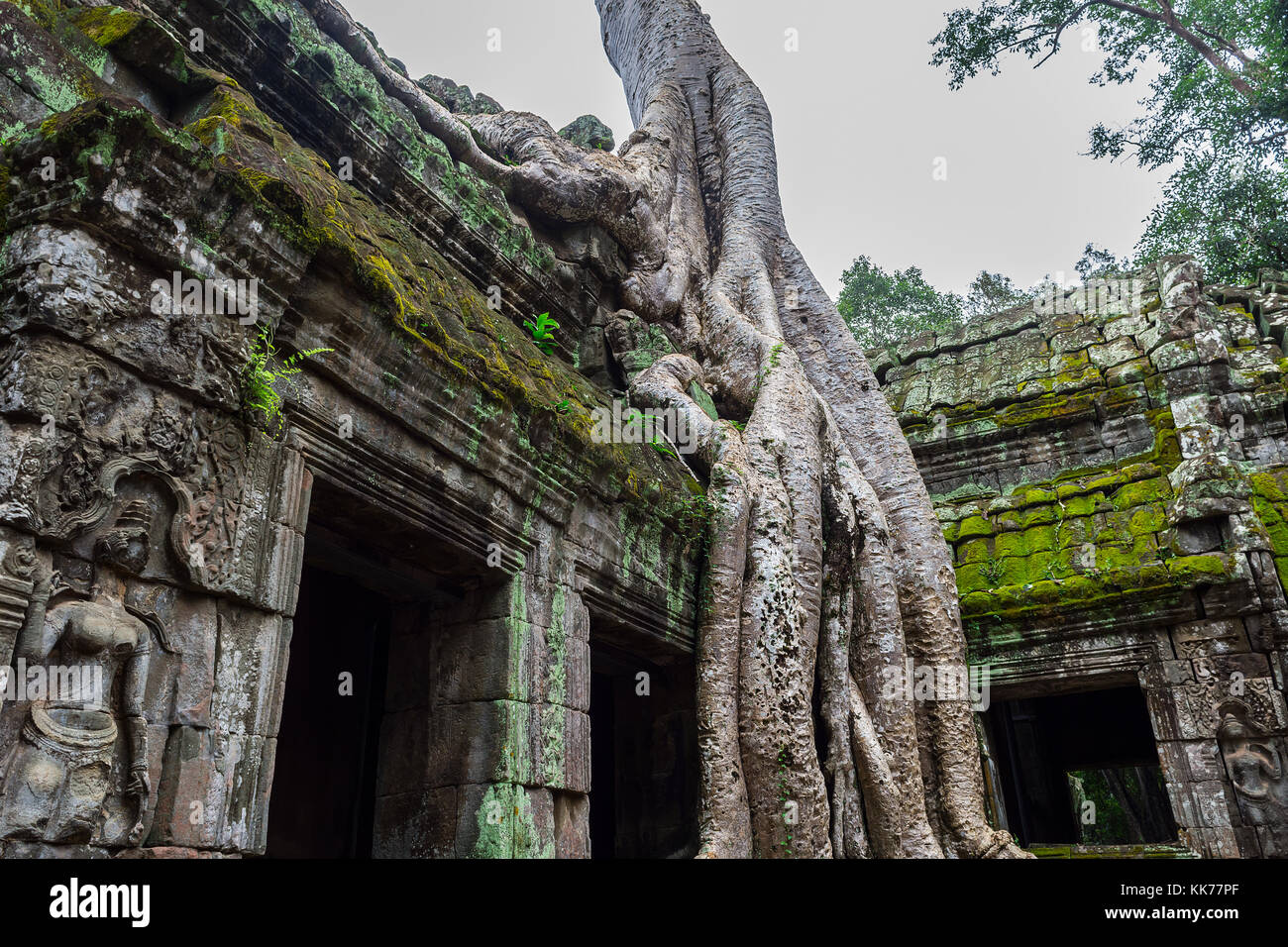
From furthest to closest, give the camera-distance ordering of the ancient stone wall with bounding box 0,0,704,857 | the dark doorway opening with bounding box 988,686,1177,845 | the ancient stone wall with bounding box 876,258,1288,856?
the dark doorway opening with bounding box 988,686,1177,845 → the ancient stone wall with bounding box 876,258,1288,856 → the ancient stone wall with bounding box 0,0,704,857

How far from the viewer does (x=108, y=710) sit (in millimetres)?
1932

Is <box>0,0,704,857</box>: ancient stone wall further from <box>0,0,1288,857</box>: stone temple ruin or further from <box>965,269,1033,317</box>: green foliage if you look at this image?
<box>965,269,1033,317</box>: green foliage

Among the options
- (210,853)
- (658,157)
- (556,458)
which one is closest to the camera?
(210,853)

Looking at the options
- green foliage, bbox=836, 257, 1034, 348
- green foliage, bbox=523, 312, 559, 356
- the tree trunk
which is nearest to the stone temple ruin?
green foliage, bbox=523, 312, 559, 356

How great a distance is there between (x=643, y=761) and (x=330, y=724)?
1.58 metres

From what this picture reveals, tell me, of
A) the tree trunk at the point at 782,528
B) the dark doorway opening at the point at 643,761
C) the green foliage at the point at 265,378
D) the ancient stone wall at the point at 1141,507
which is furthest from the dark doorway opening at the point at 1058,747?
the green foliage at the point at 265,378

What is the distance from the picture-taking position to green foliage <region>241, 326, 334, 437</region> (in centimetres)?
241

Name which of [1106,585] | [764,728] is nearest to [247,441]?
[764,728]

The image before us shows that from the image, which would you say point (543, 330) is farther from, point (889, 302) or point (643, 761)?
point (889, 302)

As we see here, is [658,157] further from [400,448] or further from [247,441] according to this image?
[247,441]

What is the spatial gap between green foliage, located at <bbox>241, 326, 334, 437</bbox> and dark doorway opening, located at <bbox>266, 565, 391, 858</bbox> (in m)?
1.66

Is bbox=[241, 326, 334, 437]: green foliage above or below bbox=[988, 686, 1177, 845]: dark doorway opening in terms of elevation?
above

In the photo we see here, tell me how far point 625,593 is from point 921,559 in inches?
90.6

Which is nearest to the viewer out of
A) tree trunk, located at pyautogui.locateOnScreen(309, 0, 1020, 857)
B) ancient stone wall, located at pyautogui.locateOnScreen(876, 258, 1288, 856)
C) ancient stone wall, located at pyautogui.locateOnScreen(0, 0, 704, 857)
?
ancient stone wall, located at pyautogui.locateOnScreen(0, 0, 704, 857)
